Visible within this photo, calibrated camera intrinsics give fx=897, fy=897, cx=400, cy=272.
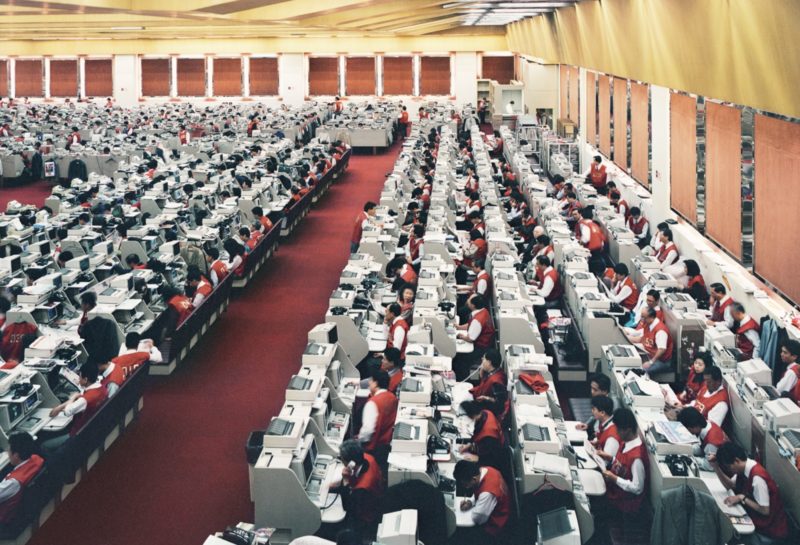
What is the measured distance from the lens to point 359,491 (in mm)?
7961

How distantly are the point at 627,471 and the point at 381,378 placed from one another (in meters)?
2.75

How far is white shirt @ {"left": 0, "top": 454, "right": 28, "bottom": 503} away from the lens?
8.13 metres

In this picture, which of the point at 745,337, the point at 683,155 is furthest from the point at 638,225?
the point at 745,337

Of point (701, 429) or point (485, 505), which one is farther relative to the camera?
point (701, 429)

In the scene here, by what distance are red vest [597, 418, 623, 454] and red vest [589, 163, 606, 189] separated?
1521 centimetres

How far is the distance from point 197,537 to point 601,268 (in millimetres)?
9417

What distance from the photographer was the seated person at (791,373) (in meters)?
9.29

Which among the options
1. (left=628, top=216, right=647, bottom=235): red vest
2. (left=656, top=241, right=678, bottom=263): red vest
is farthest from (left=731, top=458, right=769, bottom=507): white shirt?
(left=628, top=216, right=647, bottom=235): red vest

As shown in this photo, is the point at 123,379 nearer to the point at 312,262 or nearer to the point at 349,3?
the point at 312,262

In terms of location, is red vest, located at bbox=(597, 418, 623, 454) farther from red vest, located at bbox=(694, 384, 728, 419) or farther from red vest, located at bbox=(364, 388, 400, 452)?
red vest, located at bbox=(364, 388, 400, 452)

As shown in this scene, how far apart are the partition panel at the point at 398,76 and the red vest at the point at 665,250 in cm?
3434

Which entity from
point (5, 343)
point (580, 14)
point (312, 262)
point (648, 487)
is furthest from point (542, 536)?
point (580, 14)

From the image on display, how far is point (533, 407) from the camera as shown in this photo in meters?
8.87

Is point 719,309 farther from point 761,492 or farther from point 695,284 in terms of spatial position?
point 761,492
